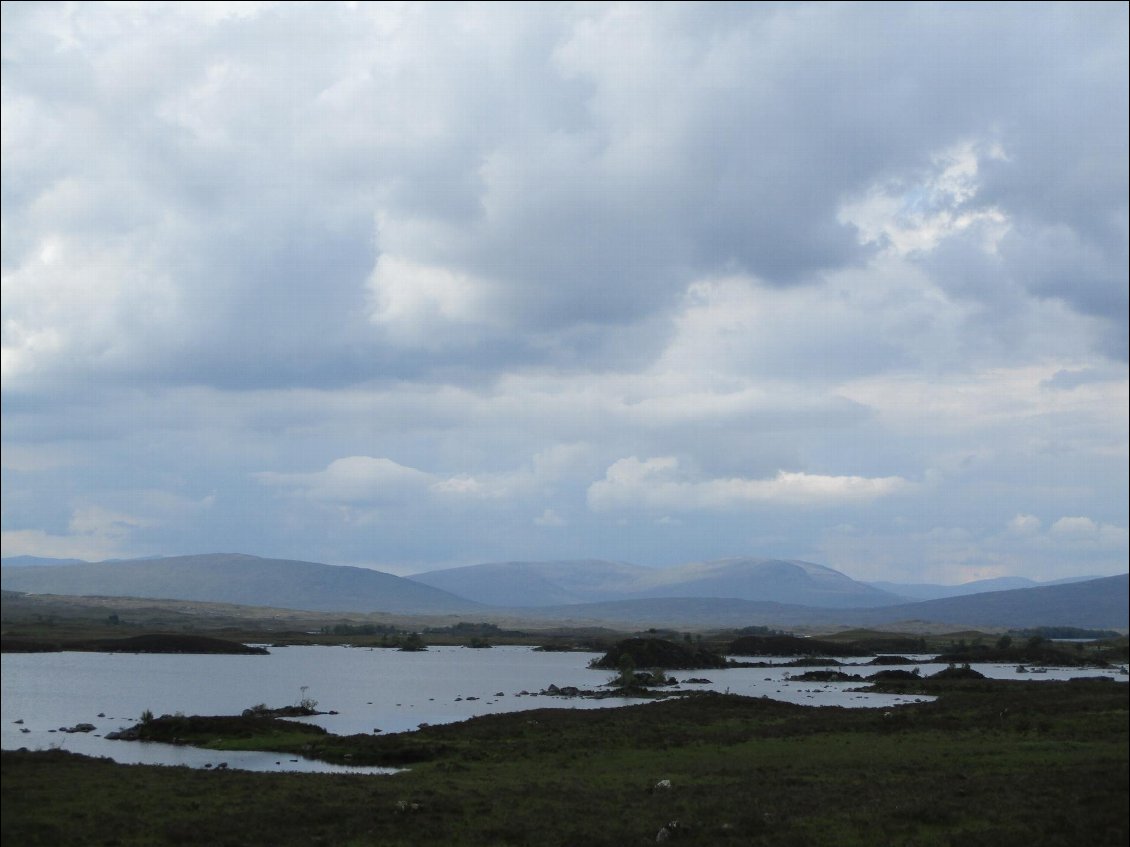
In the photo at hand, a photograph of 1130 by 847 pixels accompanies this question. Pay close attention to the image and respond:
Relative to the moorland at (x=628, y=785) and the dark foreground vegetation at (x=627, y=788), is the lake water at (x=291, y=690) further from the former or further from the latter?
the dark foreground vegetation at (x=627, y=788)

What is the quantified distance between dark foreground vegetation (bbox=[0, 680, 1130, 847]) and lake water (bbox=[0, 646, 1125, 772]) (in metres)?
7.10

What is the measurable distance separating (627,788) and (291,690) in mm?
58153

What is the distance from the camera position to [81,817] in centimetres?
3064

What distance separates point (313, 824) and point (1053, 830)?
69.0 ft

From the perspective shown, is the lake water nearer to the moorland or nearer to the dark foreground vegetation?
the moorland

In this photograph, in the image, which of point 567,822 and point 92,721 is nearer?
point 567,822

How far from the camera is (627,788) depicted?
124 ft

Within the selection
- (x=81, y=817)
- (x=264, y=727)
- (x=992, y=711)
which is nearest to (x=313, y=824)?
(x=81, y=817)

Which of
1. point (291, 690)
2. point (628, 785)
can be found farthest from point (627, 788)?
point (291, 690)

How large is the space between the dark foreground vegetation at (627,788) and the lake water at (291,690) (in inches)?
280

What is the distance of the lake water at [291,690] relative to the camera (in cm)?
5312

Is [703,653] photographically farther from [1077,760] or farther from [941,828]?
[941,828]

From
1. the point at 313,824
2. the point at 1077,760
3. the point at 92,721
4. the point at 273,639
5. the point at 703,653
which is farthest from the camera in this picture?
the point at 273,639

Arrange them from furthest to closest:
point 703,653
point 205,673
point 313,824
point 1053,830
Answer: point 703,653
point 205,673
point 313,824
point 1053,830
